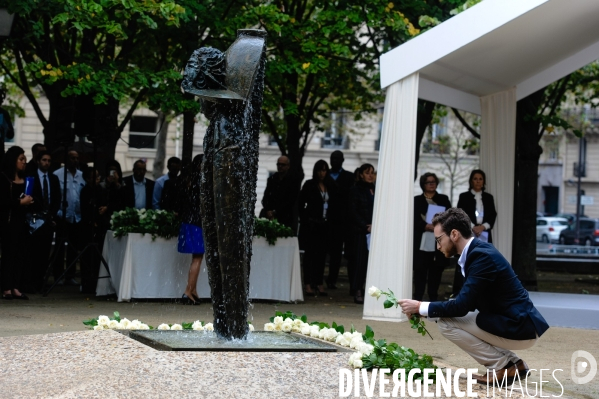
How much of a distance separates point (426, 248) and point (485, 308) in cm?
689

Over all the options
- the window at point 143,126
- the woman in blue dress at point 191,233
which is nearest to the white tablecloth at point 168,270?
the woman in blue dress at point 191,233

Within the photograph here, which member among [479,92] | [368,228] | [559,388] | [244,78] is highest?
[479,92]

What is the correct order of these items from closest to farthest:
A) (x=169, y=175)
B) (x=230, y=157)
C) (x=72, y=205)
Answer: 1. (x=230, y=157)
2. (x=72, y=205)
3. (x=169, y=175)

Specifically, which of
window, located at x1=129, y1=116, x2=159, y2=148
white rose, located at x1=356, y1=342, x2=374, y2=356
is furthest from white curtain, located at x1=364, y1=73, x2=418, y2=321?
window, located at x1=129, y1=116, x2=159, y2=148

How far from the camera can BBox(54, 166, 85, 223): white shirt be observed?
16062mm

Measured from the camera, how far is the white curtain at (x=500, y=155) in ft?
51.2

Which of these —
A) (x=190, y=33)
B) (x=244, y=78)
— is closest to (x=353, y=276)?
(x=190, y=33)

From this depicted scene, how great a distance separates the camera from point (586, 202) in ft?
208

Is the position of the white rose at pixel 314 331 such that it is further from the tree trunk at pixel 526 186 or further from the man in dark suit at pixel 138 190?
the tree trunk at pixel 526 186

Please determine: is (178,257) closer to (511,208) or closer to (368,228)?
(368,228)

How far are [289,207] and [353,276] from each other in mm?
1461

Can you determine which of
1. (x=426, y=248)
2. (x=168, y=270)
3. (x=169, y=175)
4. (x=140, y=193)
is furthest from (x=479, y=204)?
(x=140, y=193)

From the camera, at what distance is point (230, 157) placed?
331 inches

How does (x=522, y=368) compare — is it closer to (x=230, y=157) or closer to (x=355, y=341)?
(x=355, y=341)
